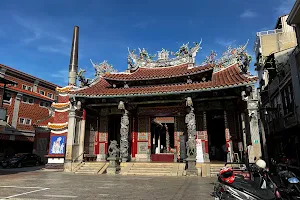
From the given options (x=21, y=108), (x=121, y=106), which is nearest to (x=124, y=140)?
(x=121, y=106)

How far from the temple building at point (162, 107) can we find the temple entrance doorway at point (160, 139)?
0.11 m

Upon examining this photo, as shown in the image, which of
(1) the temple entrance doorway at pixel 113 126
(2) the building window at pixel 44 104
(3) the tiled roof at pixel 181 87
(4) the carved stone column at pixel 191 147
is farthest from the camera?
(2) the building window at pixel 44 104

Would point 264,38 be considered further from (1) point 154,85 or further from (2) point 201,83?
(1) point 154,85

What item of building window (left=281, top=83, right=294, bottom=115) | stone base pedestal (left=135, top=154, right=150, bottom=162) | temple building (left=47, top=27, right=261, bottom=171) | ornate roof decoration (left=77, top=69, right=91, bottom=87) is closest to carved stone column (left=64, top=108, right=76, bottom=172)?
temple building (left=47, top=27, right=261, bottom=171)

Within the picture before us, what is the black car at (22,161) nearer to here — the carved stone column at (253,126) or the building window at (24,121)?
the building window at (24,121)

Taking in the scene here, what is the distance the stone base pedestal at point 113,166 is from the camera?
45.6 feet

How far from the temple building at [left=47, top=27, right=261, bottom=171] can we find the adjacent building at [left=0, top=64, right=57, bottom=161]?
10.6 meters

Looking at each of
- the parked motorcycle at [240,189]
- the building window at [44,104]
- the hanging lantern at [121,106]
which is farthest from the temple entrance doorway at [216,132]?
the building window at [44,104]

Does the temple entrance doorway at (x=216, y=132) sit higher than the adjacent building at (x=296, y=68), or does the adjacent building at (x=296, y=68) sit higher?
the adjacent building at (x=296, y=68)

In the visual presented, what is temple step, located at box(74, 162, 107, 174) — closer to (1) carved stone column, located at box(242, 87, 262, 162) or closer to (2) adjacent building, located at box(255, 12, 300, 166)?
(1) carved stone column, located at box(242, 87, 262, 162)

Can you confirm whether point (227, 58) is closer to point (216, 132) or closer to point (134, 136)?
point (216, 132)

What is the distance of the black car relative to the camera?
2130 centimetres

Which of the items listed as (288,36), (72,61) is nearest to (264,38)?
(288,36)

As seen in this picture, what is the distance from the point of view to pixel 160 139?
2453cm
